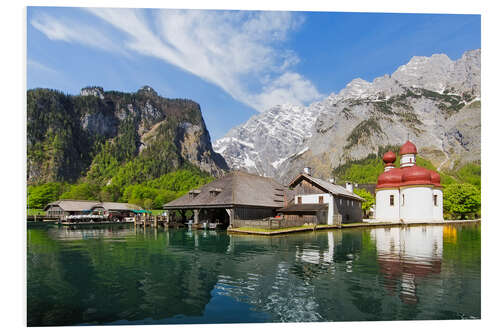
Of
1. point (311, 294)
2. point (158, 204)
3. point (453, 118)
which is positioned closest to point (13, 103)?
point (311, 294)

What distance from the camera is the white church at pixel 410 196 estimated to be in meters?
54.9

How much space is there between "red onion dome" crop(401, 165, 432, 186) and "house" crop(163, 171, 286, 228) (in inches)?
995

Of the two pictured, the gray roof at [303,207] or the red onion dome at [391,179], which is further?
the red onion dome at [391,179]

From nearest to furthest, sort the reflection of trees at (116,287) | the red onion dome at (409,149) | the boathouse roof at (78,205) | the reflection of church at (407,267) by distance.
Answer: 1. the reflection of trees at (116,287)
2. the reflection of church at (407,267)
3. the red onion dome at (409,149)
4. the boathouse roof at (78,205)

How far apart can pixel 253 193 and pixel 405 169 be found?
1358 inches

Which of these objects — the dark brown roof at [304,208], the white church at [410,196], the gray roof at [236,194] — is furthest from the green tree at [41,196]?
the white church at [410,196]

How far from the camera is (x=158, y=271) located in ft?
47.2

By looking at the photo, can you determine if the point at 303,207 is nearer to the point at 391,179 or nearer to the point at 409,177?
the point at 409,177

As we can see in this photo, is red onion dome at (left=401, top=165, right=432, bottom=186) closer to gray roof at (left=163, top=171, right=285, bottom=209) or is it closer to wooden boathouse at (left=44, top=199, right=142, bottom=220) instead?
gray roof at (left=163, top=171, right=285, bottom=209)

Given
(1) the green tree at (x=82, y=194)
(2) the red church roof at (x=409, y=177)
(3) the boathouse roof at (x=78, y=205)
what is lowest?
(3) the boathouse roof at (x=78, y=205)

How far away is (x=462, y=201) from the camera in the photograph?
205 ft

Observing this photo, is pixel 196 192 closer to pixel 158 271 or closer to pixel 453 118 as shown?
pixel 158 271

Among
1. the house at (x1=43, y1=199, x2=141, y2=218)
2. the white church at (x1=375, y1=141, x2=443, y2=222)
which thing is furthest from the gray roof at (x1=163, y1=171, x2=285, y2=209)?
the house at (x1=43, y1=199, x2=141, y2=218)

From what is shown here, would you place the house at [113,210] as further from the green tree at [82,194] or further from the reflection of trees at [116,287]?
the reflection of trees at [116,287]
